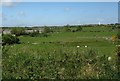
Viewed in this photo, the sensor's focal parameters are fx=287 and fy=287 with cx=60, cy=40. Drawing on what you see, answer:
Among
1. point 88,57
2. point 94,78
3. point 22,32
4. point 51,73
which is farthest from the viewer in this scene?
point 22,32

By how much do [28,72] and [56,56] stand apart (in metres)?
1.67

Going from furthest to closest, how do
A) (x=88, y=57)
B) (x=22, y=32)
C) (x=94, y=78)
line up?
1. (x=22, y=32)
2. (x=88, y=57)
3. (x=94, y=78)

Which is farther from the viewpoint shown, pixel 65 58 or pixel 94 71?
pixel 65 58

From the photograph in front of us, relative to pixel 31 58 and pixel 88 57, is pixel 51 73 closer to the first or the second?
pixel 31 58

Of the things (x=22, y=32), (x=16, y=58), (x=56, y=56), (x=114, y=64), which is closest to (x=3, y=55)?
(x=16, y=58)

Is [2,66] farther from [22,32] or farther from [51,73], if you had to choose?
[22,32]

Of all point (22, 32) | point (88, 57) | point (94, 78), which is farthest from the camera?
point (22, 32)

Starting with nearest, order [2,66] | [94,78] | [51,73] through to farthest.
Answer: [94,78]
[51,73]
[2,66]

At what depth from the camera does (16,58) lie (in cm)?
1023

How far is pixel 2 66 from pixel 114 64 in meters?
3.77

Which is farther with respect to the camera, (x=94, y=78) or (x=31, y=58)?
(x=31, y=58)

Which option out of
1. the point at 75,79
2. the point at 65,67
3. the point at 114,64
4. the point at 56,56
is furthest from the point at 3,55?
the point at 114,64

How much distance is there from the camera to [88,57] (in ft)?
34.3

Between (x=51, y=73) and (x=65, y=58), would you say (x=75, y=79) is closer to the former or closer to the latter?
(x=51, y=73)
